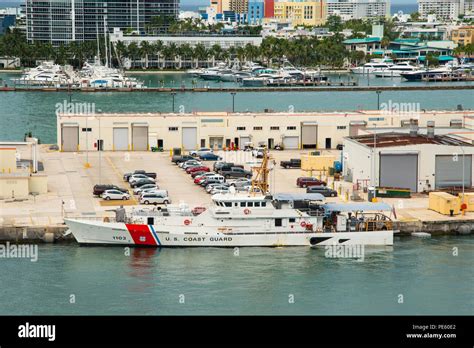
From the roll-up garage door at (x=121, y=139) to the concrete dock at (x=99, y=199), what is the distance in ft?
5.88

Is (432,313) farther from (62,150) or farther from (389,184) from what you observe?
(62,150)

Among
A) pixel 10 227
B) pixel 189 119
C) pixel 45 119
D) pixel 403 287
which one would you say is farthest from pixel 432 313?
pixel 45 119

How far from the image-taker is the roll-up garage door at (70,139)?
41.5 m

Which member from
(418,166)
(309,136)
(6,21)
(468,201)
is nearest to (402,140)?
(418,166)

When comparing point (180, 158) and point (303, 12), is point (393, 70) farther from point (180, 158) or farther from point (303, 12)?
point (303, 12)

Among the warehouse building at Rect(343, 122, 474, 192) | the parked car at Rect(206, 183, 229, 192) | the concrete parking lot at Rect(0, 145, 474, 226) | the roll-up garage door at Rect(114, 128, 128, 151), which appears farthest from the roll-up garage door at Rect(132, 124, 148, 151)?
the warehouse building at Rect(343, 122, 474, 192)

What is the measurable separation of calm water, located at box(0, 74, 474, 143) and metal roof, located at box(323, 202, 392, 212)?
31360 mm

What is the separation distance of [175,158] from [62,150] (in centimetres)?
505

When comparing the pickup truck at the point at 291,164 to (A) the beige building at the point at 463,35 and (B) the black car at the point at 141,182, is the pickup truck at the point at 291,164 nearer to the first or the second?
(B) the black car at the point at 141,182

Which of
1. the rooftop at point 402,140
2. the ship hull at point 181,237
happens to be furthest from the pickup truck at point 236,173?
the ship hull at point 181,237

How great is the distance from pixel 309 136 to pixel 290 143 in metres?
0.72

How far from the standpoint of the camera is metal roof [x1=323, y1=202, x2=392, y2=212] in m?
28.4

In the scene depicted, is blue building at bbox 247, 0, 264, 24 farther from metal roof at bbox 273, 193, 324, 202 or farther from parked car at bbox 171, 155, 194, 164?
metal roof at bbox 273, 193, 324, 202

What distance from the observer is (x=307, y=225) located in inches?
1105
